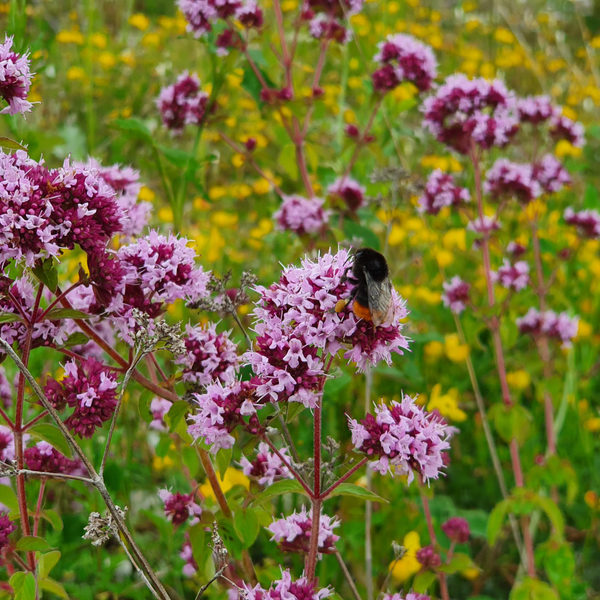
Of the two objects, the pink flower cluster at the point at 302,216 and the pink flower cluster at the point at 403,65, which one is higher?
the pink flower cluster at the point at 403,65

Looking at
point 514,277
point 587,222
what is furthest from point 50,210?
point 587,222

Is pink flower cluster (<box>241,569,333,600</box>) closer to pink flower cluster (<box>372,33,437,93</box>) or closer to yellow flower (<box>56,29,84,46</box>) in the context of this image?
pink flower cluster (<box>372,33,437,93</box>)

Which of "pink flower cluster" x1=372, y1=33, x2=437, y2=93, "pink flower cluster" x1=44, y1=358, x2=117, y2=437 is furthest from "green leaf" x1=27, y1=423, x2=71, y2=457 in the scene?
"pink flower cluster" x1=372, y1=33, x2=437, y2=93

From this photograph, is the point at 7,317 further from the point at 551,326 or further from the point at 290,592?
the point at 551,326

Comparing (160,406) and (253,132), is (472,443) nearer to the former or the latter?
(160,406)

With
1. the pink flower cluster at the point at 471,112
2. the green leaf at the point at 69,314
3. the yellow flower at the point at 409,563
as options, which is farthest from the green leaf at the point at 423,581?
the pink flower cluster at the point at 471,112

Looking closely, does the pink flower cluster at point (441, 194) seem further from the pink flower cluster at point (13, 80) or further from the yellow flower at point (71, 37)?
the yellow flower at point (71, 37)
